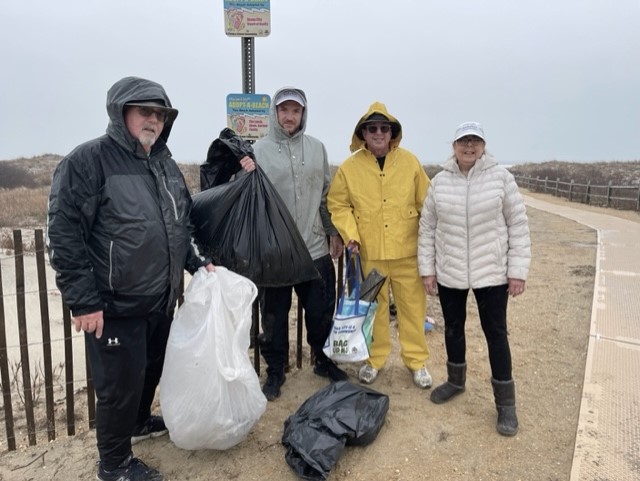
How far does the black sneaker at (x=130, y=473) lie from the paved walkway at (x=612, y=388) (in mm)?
2032

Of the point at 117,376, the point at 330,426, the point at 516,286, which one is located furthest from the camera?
the point at 516,286

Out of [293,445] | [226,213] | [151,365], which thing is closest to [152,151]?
[226,213]

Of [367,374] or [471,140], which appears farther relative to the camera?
[367,374]

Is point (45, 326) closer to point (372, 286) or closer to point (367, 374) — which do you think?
point (372, 286)

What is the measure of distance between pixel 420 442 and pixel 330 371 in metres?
0.91

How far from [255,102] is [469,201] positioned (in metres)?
2.17

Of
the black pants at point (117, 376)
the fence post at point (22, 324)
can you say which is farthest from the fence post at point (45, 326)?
the black pants at point (117, 376)

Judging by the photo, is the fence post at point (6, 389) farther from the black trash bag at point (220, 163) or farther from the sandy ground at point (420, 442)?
the black trash bag at point (220, 163)

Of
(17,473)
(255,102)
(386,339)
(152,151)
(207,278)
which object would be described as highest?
(255,102)

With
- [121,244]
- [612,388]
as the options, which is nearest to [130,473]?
[121,244]

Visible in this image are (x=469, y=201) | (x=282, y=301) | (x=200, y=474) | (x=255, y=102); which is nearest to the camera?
(x=200, y=474)

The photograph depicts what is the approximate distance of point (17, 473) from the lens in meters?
2.50

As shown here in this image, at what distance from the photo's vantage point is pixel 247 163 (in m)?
2.72

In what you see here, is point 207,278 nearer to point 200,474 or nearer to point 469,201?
point 200,474
